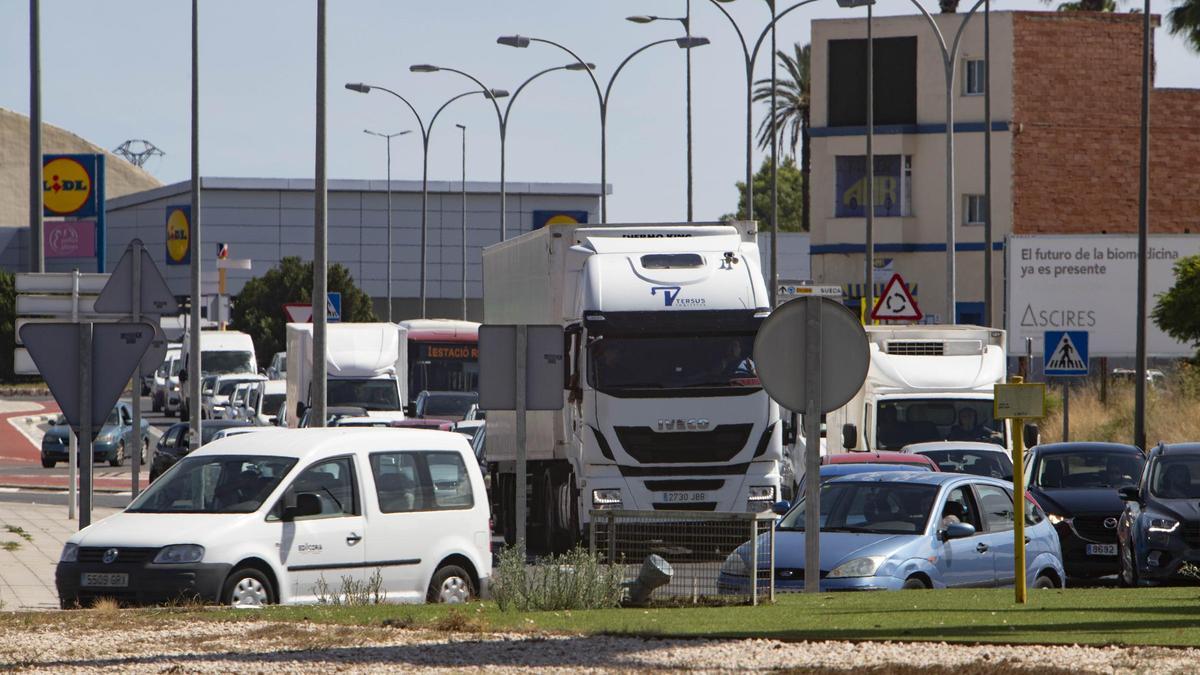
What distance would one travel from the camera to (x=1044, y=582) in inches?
675

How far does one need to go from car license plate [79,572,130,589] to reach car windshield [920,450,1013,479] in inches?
444

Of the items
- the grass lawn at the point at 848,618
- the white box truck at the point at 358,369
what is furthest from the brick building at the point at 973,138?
the grass lawn at the point at 848,618

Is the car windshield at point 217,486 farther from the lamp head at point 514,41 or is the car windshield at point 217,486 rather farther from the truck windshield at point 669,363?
the lamp head at point 514,41

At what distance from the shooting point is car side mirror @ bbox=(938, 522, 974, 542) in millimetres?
16031

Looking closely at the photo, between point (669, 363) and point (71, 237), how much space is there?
106 ft

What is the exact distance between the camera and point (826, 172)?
207 feet

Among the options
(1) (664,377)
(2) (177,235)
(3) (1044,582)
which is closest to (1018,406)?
(3) (1044,582)

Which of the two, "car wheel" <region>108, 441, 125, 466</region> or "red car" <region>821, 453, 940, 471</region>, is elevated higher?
"red car" <region>821, 453, 940, 471</region>

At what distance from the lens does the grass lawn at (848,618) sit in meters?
11.6

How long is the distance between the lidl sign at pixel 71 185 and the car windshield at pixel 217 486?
102ft

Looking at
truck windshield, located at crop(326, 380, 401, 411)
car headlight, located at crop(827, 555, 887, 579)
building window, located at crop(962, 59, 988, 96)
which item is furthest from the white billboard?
car headlight, located at crop(827, 555, 887, 579)

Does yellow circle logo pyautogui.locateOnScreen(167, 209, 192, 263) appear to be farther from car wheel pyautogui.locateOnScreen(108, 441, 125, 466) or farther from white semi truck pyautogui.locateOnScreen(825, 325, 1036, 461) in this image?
white semi truck pyautogui.locateOnScreen(825, 325, 1036, 461)

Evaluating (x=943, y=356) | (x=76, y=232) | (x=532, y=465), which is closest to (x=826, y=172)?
(x=76, y=232)

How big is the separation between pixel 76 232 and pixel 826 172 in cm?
2495
